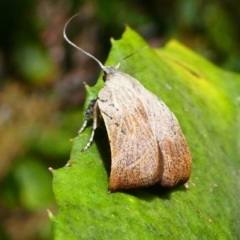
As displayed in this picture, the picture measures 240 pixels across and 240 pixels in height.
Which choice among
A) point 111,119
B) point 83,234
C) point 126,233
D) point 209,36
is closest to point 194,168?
point 111,119

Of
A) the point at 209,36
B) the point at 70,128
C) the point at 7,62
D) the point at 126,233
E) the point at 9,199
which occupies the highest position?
the point at 126,233

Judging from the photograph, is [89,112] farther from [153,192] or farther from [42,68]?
[42,68]

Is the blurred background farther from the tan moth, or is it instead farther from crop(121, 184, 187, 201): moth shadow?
crop(121, 184, 187, 201): moth shadow

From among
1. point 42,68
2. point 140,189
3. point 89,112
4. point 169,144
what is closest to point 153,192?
point 140,189

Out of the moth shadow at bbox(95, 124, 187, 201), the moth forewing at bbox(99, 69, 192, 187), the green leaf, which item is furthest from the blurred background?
the moth shadow at bbox(95, 124, 187, 201)

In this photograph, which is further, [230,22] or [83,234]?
[230,22]

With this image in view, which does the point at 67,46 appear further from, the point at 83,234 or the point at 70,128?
the point at 83,234

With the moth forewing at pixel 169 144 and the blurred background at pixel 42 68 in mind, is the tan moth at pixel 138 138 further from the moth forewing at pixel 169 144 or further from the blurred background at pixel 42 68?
the blurred background at pixel 42 68
